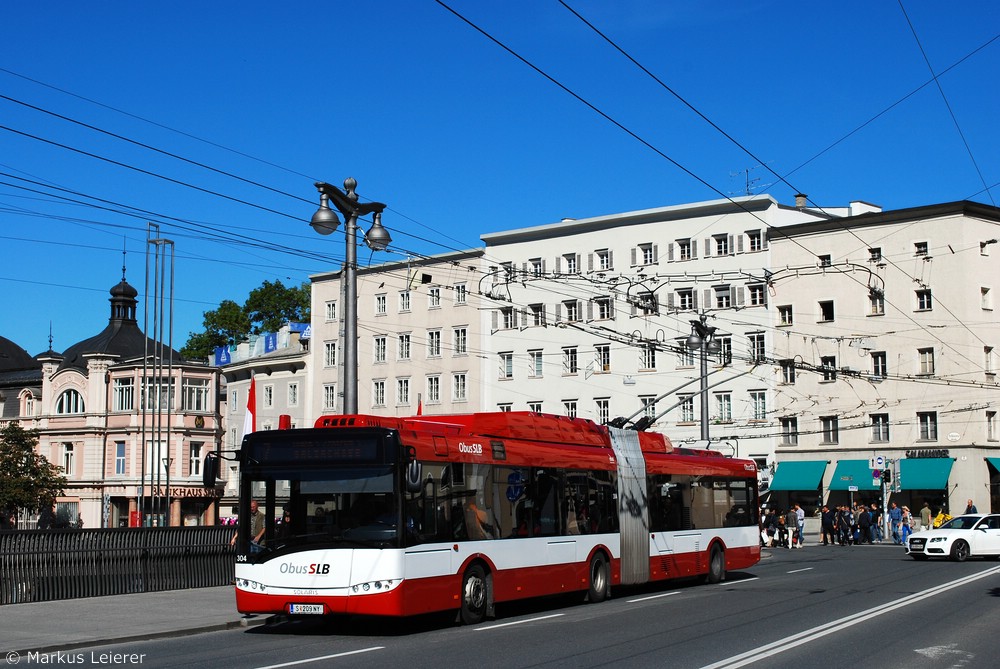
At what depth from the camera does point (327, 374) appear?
77000 mm

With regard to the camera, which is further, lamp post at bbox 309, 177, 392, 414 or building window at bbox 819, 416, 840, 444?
building window at bbox 819, 416, 840, 444

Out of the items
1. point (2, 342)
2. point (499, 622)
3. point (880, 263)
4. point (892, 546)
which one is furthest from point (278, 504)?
point (2, 342)

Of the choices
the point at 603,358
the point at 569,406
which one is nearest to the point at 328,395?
the point at 569,406

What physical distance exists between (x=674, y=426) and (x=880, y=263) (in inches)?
547

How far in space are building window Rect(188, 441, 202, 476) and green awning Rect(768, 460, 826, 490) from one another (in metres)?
35.3

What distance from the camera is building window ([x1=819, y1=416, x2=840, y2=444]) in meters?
60.9

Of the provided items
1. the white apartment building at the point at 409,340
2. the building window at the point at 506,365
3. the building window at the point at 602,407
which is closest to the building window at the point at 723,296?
the building window at the point at 602,407

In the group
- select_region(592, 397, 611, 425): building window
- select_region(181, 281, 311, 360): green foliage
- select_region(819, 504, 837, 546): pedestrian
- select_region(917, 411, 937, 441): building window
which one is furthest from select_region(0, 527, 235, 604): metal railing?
select_region(181, 281, 311, 360): green foliage

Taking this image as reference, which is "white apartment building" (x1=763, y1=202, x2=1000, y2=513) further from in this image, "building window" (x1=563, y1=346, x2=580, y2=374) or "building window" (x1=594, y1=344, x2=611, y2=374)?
"building window" (x1=563, y1=346, x2=580, y2=374)

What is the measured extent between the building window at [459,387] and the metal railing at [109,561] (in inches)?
1867

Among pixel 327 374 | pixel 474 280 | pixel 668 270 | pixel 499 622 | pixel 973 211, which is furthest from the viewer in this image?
pixel 327 374

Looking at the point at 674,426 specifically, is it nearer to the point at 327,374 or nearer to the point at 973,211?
the point at 973,211

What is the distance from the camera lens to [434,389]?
7312 cm

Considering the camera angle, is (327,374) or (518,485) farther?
(327,374)
